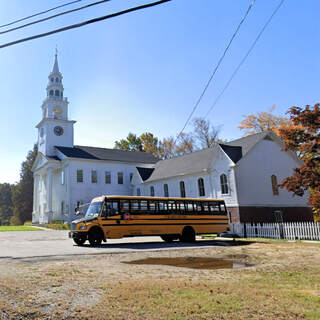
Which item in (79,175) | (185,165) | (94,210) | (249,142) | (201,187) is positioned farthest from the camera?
(79,175)

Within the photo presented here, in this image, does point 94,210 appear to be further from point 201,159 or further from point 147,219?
point 201,159

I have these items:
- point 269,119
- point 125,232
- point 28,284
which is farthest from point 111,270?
point 269,119

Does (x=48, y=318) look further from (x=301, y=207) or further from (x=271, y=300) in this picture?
(x=301, y=207)

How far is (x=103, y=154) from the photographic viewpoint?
159 feet

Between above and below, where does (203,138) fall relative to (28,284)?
above

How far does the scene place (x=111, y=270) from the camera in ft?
30.7

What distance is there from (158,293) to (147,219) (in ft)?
45.4

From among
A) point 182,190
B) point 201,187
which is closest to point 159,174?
point 182,190

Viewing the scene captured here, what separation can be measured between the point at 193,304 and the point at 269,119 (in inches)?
1663

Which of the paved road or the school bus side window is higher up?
the school bus side window

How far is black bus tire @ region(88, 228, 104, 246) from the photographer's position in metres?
17.8

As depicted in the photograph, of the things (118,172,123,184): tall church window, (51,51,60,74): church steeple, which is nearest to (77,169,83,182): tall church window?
(118,172,123,184): tall church window

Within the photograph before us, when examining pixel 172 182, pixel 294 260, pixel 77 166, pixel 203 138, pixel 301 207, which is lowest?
pixel 294 260

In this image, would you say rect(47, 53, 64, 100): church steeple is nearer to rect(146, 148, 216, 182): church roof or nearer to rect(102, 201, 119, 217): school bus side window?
rect(146, 148, 216, 182): church roof
